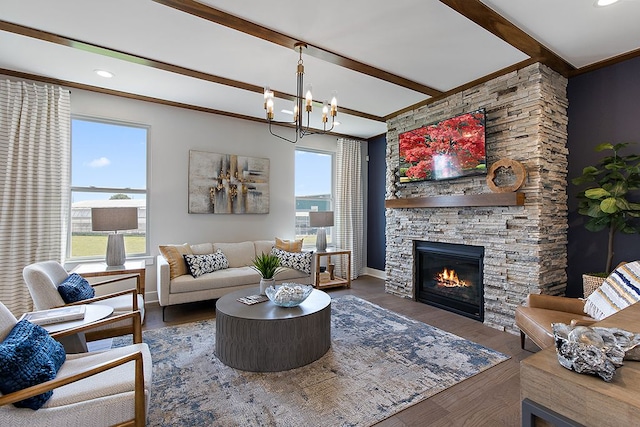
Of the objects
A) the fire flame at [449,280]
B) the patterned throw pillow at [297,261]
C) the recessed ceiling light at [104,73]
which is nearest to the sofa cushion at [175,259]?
the patterned throw pillow at [297,261]

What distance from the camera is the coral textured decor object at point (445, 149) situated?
11.4 feet

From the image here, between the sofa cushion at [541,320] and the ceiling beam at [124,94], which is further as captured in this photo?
the ceiling beam at [124,94]

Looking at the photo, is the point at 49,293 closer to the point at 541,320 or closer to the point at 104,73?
the point at 104,73

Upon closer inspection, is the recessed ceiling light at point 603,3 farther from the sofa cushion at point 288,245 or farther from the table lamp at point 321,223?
the sofa cushion at point 288,245

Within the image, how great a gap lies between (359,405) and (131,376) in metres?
1.35

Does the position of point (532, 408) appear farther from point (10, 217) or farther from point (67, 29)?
point (10, 217)

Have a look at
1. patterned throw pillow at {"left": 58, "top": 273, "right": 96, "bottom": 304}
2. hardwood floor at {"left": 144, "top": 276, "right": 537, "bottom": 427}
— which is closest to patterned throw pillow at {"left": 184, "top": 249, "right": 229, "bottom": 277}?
hardwood floor at {"left": 144, "top": 276, "right": 537, "bottom": 427}

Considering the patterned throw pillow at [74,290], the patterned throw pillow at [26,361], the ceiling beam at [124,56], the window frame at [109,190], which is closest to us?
the patterned throw pillow at [26,361]

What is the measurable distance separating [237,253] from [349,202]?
95.0 inches

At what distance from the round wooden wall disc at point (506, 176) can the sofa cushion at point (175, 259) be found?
3.78 metres

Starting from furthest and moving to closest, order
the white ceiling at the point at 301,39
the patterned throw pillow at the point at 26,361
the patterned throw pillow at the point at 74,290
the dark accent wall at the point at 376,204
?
the dark accent wall at the point at 376,204, the patterned throw pillow at the point at 74,290, the white ceiling at the point at 301,39, the patterned throw pillow at the point at 26,361

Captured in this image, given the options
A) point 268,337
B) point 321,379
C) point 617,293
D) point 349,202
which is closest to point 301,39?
point 268,337

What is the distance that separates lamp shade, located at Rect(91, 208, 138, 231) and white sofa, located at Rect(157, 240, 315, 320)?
49 centimetres

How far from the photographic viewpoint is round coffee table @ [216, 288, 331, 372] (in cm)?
238
